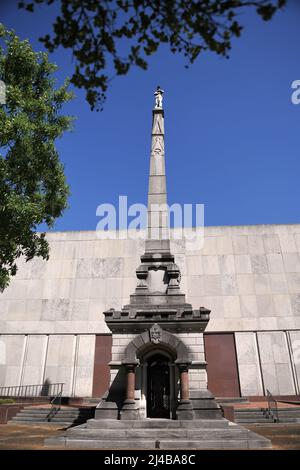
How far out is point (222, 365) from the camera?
81.2 feet

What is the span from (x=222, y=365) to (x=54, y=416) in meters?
13.1

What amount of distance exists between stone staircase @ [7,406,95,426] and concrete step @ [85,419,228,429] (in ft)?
18.3

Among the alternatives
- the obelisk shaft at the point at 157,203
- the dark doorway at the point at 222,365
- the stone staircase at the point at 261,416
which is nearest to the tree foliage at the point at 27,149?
the obelisk shaft at the point at 157,203

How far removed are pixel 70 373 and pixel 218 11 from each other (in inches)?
1018

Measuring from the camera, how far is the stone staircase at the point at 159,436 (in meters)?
9.18

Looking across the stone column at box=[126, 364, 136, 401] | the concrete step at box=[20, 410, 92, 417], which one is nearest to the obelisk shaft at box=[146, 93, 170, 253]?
the stone column at box=[126, 364, 136, 401]

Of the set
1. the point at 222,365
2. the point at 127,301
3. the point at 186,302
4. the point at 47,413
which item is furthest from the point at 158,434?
the point at 127,301

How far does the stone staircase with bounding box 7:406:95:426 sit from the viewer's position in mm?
16391

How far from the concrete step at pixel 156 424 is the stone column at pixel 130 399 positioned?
0.86 ft

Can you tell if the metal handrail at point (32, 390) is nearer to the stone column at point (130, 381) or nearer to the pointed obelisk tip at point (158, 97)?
the stone column at point (130, 381)

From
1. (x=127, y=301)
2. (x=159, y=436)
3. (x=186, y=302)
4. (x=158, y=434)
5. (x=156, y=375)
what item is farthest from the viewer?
(x=127, y=301)

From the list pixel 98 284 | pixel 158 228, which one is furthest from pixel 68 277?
pixel 158 228

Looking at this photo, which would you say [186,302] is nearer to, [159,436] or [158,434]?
[158,434]

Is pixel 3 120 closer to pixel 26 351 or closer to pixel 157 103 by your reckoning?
pixel 157 103
